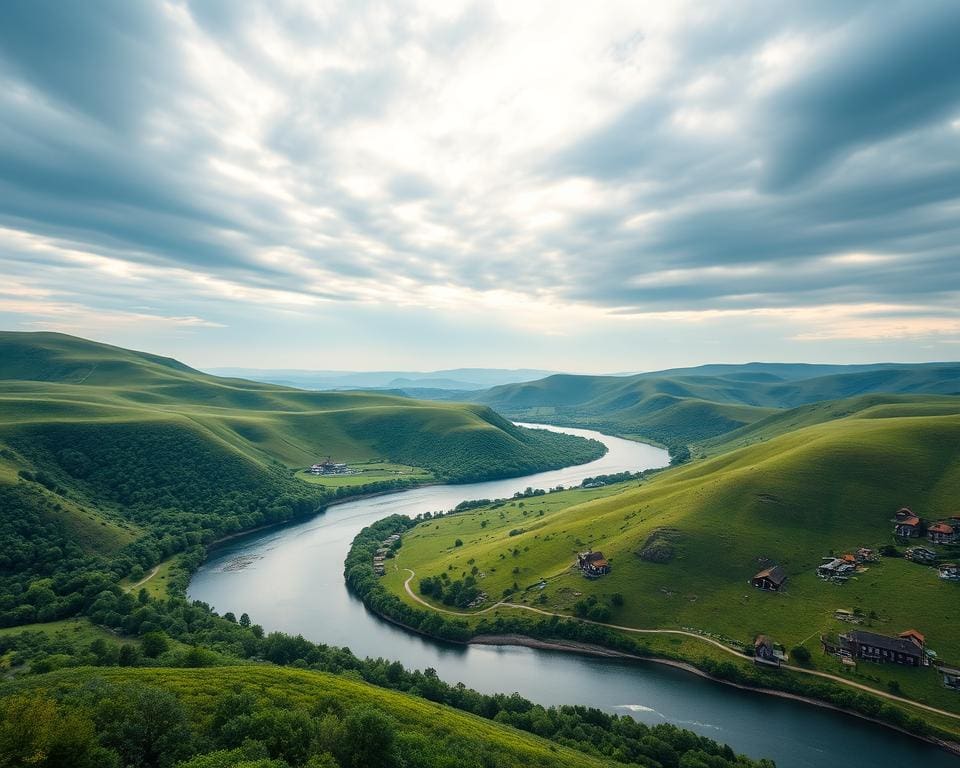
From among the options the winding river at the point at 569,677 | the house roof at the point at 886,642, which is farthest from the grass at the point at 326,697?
the house roof at the point at 886,642

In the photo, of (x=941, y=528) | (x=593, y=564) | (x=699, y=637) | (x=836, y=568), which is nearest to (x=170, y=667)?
(x=593, y=564)

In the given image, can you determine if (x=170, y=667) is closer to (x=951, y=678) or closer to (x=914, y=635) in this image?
(x=951, y=678)

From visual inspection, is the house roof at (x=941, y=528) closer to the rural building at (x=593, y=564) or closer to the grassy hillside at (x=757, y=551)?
the grassy hillside at (x=757, y=551)

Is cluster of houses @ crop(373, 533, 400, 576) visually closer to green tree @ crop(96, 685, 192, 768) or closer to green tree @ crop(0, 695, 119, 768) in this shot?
green tree @ crop(96, 685, 192, 768)

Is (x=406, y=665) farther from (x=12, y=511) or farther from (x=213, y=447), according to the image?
(x=213, y=447)

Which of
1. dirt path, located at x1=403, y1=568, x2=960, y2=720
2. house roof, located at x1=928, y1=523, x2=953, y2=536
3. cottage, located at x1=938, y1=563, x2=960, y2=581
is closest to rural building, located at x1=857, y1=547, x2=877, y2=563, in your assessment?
cottage, located at x1=938, y1=563, x2=960, y2=581

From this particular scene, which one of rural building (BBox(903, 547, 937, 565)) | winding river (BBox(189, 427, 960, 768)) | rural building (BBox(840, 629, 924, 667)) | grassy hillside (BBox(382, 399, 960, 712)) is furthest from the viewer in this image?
rural building (BBox(903, 547, 937, 565))
